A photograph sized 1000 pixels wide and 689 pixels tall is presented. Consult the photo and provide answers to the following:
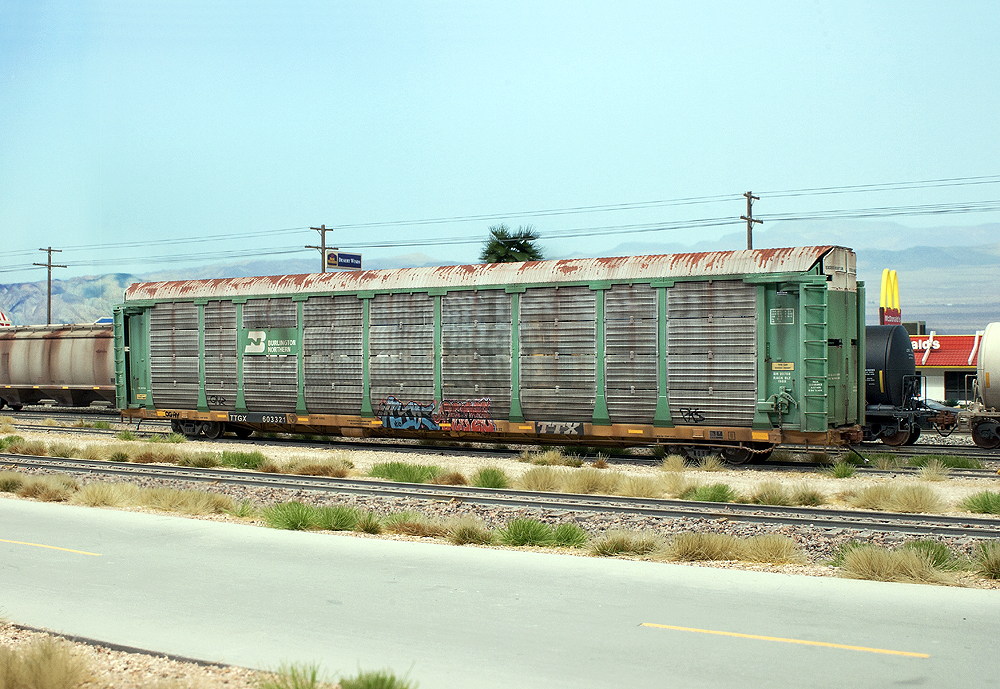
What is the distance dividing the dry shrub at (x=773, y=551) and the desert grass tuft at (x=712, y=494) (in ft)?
13.9

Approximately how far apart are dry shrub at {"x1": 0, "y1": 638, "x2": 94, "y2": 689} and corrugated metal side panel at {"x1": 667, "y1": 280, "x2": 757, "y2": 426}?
14918 millimetres

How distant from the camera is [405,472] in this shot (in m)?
18.4

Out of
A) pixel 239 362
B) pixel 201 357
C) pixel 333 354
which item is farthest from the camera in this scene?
pixel 201 357

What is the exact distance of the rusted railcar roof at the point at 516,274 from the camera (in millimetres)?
19094

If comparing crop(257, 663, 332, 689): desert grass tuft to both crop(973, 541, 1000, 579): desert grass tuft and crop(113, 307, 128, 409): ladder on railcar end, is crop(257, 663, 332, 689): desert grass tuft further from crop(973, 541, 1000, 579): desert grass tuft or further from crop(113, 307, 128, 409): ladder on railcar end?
crop(113, 307, 128, 409): ladder on railcar end

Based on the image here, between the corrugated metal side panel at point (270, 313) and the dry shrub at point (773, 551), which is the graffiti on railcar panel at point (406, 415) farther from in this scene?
the dry shrub at point (773, 551)

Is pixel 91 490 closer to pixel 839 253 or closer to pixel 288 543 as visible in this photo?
pixel 288 543

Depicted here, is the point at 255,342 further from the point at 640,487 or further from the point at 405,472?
the point at 640,487

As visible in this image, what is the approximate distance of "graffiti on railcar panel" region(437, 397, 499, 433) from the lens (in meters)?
22.0

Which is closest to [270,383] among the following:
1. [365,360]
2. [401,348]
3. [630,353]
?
[365,360]

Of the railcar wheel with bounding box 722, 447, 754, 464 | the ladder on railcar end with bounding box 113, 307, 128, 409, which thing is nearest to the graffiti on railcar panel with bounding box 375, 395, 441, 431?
the railcar wheel with bounding box 722, 447, 754, 464

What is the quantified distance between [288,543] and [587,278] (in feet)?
37.3

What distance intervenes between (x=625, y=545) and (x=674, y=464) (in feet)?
29.3

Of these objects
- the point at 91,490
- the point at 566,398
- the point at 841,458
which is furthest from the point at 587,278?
the point at 91,490
